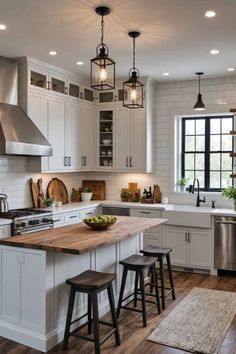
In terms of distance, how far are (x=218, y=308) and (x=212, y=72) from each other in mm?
3478

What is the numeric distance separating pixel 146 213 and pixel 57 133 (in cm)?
186

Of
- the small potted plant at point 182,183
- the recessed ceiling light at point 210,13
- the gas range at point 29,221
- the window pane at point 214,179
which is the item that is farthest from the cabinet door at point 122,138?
the recessed ceiling light at point 210,13

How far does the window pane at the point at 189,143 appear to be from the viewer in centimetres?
642

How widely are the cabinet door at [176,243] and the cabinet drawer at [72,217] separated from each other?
4.46 feet

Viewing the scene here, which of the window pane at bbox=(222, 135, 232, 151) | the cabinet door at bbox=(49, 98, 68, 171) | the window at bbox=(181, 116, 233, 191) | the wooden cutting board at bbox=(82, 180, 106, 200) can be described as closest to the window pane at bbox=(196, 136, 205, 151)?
the window at bbox=(181, 116, 233, 191)

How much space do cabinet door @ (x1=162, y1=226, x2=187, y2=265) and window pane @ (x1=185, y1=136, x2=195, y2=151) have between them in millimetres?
1577

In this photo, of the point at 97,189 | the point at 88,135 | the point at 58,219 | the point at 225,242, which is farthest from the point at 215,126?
the point at 58,219

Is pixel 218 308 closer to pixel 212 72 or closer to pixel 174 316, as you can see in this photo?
pixel 174 316

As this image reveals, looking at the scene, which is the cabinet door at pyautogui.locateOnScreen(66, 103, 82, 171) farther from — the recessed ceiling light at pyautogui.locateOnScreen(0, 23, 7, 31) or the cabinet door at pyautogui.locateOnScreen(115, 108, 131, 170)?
the recessed ceiling light at pyautogui.locateOnScreen(0, 23, 7, 31)

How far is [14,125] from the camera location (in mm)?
4672

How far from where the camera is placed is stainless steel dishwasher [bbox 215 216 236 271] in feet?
17.3

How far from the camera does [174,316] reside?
3830mm

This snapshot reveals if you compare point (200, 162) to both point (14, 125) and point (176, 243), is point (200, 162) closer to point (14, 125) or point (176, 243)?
point (176, 243)

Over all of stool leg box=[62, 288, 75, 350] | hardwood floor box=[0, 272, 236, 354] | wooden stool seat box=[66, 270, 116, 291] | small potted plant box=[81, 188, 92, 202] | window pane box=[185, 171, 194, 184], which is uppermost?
window pane box=[185, 171, 194, 184]
